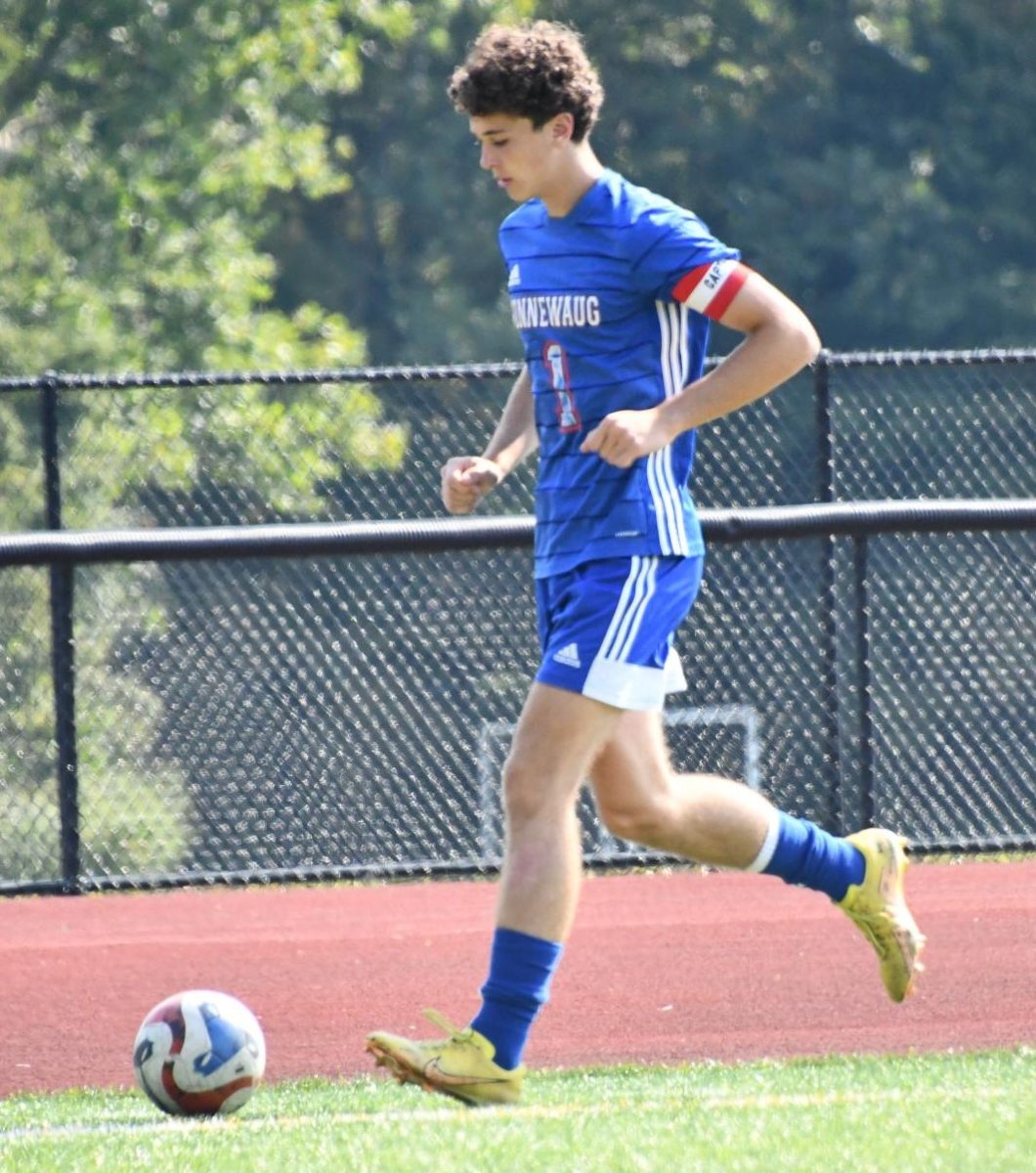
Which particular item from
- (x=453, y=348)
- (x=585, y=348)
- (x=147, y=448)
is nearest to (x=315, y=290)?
(x=453, y=348)

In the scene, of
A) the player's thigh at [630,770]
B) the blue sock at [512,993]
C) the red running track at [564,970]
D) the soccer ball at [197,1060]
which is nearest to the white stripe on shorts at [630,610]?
the player's thigh at [630,770]

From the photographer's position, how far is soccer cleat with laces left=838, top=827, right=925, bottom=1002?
5.56 meters

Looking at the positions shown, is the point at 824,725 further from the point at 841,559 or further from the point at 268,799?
the point at 268,799

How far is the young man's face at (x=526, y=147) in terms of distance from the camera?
5070 millimetres

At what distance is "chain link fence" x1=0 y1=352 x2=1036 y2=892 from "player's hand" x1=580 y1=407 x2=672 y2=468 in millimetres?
4618

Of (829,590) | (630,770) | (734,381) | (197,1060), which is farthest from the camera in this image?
(829,590)

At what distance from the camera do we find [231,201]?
29.8 meters

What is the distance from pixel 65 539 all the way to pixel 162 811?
2049 mm

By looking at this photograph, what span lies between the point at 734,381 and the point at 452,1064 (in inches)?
59.5

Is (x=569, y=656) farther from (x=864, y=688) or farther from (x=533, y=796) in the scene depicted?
(x=864, y=688)

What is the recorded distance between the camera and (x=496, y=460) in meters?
5.50

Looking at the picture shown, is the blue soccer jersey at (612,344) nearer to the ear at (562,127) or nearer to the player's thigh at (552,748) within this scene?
the ear at (562,127)

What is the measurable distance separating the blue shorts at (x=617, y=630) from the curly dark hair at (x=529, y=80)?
0.94m

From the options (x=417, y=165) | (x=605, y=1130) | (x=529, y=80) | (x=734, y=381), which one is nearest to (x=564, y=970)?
(x=605, y=1130)
